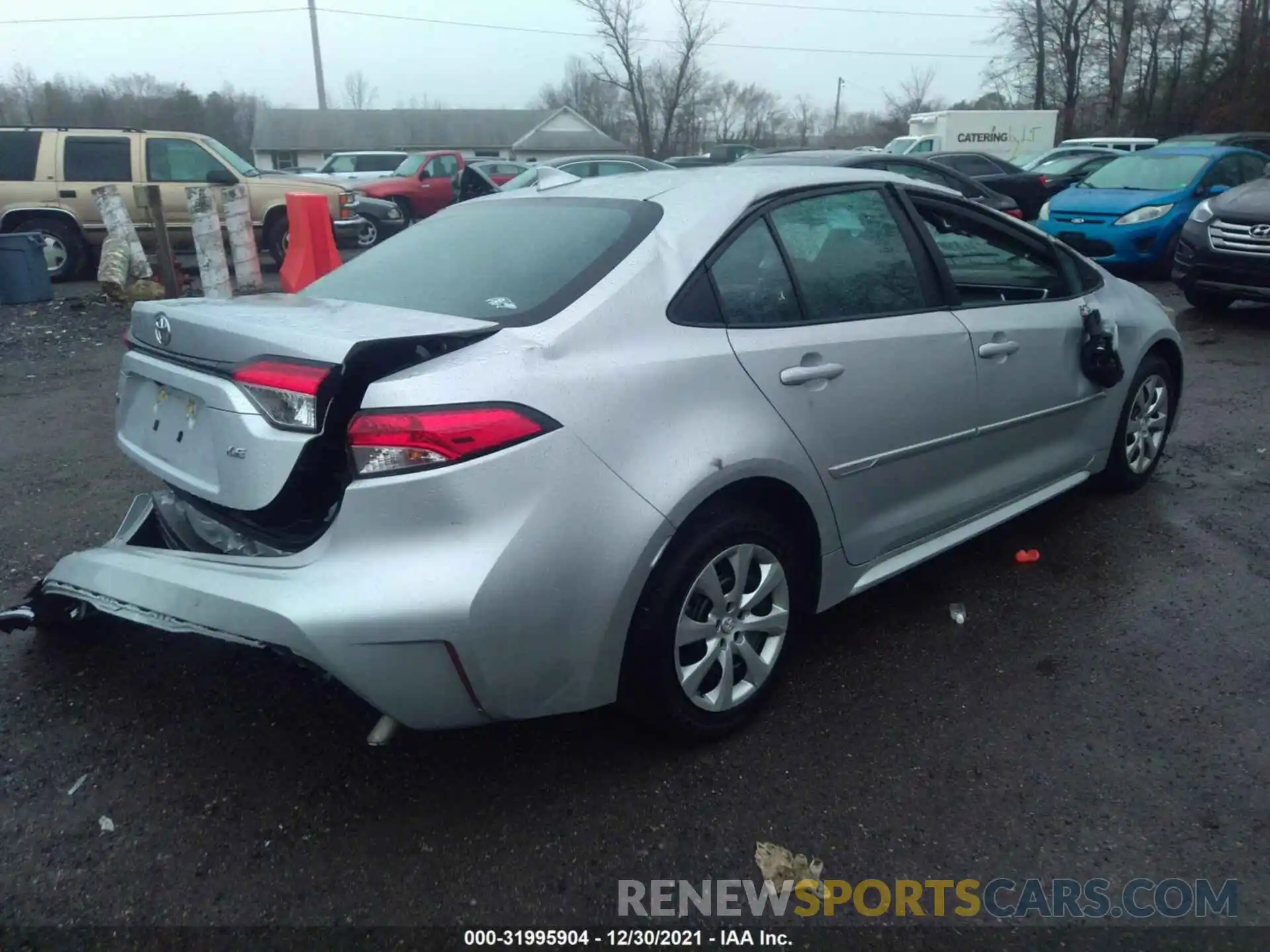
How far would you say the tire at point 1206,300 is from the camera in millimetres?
9516

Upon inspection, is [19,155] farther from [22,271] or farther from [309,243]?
[309,243]

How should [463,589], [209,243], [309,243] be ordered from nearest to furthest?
[463,589] → [209,243] → [309,243]

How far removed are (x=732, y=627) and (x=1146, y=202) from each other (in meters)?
11.4

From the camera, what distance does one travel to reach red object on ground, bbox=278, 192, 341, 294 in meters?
10.2

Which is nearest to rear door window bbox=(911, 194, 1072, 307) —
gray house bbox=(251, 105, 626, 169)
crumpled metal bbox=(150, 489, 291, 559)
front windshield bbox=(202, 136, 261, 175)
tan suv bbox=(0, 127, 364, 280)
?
crumpled metal bbox=(150, 489, 291, 559)

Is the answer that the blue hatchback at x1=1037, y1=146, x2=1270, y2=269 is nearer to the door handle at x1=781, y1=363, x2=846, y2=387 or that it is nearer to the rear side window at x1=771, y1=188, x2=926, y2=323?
the rear side window at x1=771, y1=188, x2=926, y2=323

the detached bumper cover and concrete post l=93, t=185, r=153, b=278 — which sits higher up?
concrete post l=93, t=185, r=153, b=278

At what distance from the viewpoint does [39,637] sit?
3.50 meters

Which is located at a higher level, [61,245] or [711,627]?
[61,245]

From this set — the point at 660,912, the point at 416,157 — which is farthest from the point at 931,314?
the point at 416,157

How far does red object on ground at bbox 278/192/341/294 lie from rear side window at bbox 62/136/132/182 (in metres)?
3.99

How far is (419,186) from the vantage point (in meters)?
20.2

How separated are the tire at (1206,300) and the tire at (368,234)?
10935 mm

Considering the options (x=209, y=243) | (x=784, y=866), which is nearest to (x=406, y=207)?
(x=209, y=243)
